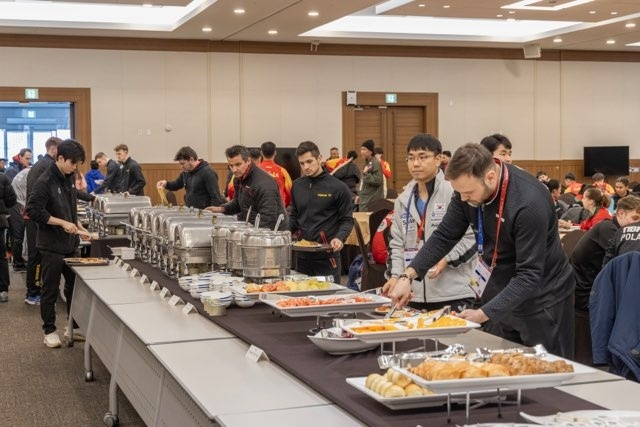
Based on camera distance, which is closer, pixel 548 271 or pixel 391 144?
pixel 548 271

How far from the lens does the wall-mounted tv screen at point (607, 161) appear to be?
16438 mm

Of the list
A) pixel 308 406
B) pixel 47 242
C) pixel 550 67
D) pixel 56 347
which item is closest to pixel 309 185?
pixel 47 242

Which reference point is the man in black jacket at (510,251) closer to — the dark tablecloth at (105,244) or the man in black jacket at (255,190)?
the man in black jacket at (255,190)

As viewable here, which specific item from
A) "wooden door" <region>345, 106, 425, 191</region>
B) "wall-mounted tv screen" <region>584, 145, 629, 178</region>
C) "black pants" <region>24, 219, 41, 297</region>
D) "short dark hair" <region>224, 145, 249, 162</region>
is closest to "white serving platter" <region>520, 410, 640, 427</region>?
Answer: "short dark hair" <region>224, 145, 249, 162</region>

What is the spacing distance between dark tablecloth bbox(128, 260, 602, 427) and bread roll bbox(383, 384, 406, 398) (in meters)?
0.05

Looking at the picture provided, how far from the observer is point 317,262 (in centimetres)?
546

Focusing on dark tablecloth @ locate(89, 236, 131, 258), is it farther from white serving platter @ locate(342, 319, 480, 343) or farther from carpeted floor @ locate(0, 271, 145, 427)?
white serving platter @ locate(342, 319, 480, 343)

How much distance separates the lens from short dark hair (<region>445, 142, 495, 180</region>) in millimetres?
2699

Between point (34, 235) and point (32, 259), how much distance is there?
8.0 inches

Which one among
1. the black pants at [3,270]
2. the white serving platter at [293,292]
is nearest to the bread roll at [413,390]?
the white serving platter at [293,292]

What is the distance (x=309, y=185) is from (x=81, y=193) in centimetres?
302

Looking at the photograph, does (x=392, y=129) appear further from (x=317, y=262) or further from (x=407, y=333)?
(x=407, y=333)

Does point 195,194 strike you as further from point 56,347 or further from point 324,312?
point 324,312

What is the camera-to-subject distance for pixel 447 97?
15.7m
